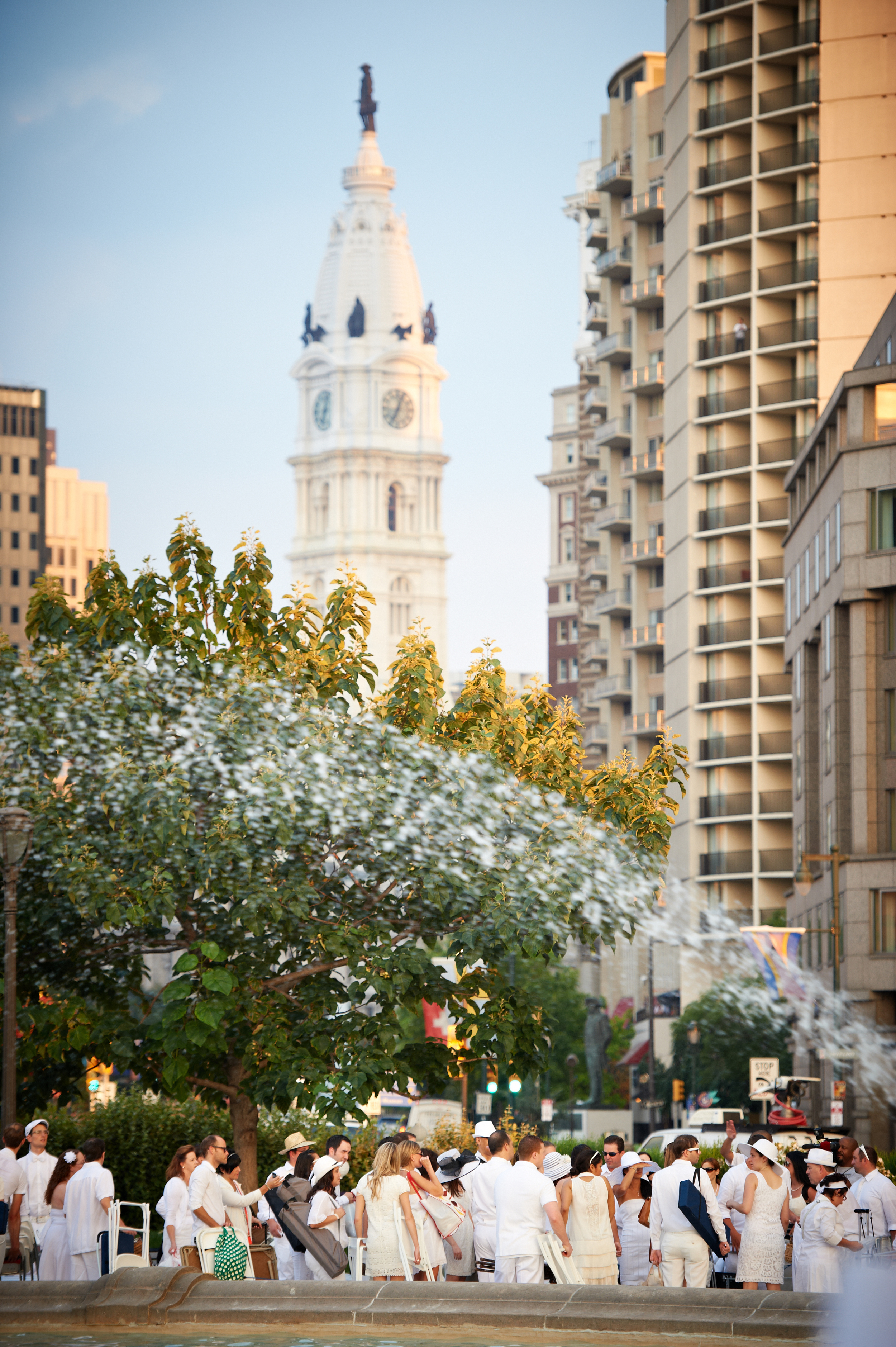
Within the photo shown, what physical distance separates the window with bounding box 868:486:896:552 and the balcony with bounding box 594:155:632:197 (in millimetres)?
50932

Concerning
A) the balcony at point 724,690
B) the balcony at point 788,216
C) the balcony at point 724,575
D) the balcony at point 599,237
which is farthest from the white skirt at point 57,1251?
the balcony at point 599,237

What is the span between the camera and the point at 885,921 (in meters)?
53.7

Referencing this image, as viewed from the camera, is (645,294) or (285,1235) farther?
(645,294)

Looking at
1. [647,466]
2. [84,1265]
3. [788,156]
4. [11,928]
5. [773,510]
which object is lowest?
[84,1265]

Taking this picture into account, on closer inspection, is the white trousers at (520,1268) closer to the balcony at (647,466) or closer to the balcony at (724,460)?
the balcony at (724,460)

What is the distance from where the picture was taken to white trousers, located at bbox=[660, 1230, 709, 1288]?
1501 cm

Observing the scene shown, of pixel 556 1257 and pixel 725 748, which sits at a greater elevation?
pixel 725 748

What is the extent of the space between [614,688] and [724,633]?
1414 cm

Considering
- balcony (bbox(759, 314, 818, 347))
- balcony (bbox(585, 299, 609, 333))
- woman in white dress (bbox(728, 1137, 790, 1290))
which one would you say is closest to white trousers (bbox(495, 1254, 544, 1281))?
woman in white dress (bbox(728, 1137, 790, 1290))

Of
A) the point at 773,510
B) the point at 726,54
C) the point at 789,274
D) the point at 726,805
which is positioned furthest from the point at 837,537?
the point at 726,54

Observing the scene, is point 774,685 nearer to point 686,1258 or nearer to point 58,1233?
point 58,1233

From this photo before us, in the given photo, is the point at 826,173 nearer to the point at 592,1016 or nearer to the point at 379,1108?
the point at 592,1016

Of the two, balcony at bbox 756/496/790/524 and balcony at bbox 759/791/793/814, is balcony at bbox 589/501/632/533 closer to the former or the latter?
balcony at bbox 756/496/790/524

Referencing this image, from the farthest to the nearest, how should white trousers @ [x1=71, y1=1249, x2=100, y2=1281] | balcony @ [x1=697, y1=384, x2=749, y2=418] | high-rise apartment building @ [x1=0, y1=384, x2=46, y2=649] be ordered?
high-rise apartment building @ [x1=0, y1=384, x2=46, y2=649] < balcony @ [x1=697, y1=384, x2=749, y2=418] < white trousers @ [x1=71, y1=1249, x2=100, y2=1281]
